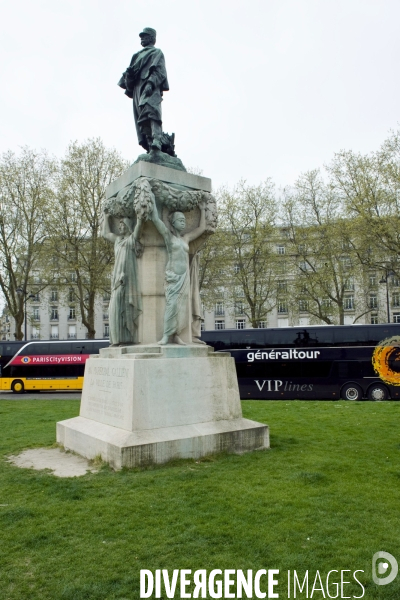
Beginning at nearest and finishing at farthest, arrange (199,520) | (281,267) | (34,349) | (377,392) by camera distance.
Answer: (199,520), (377,392), (34,349), (281,267)

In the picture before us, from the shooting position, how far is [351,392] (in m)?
21.7

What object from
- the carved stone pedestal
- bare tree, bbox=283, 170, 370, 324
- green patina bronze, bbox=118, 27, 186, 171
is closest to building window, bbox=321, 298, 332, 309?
bare tree, bbox=283, 170, 370, 324

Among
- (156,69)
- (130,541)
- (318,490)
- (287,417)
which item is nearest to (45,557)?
(130,541)

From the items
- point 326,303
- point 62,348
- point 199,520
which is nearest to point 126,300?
point 199,520

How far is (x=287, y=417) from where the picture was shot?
11914mm

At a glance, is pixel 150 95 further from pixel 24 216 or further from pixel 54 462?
pixel 24 216

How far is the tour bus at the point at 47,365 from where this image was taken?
27.3m

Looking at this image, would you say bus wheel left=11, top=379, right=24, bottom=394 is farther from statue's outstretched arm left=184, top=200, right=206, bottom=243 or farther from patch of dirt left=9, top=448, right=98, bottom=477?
statue's outstretched arm left=184, top=200, right=206, bottom=243

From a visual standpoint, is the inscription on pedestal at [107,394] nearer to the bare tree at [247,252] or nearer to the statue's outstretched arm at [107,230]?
the statue's outstretched arm at [107,230]

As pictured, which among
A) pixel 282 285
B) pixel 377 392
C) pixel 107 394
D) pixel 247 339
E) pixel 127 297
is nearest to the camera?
pixel 107 394

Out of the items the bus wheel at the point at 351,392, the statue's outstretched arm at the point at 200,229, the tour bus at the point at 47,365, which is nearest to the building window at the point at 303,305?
the bus wheel at the point at 351,392

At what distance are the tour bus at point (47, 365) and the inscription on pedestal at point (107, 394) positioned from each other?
18.9m

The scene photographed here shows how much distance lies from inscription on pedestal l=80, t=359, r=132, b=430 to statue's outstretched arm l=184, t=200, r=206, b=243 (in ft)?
7.90

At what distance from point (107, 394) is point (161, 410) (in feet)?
3.56
